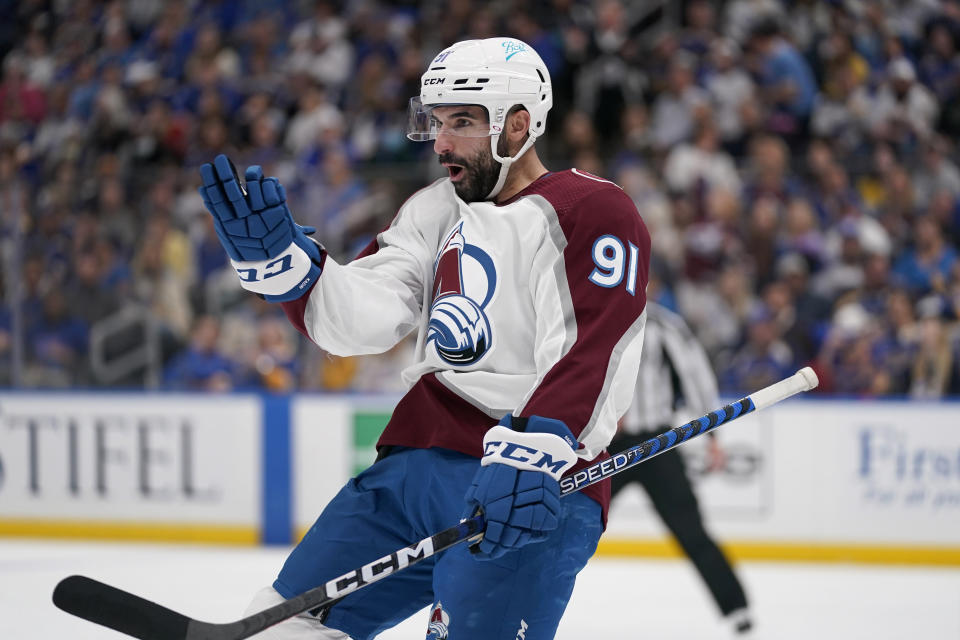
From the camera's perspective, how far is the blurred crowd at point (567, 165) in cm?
590

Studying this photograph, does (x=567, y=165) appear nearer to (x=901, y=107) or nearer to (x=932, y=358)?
(x=901, y=107)

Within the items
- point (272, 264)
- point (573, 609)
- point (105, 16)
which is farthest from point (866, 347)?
point (105, 16)

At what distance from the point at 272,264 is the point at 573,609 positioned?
2871mm

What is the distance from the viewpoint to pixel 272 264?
1997 millimetres

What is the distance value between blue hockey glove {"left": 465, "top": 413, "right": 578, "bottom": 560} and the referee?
2.22 metres

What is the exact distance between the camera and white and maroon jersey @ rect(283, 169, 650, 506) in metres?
1.96

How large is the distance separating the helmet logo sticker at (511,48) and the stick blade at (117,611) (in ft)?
3.59

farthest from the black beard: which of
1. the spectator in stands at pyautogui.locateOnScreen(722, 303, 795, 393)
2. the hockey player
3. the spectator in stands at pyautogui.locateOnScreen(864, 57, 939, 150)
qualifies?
the spectator in stands at pyautogui.locateOnScreen(864, 57, 939, 150)

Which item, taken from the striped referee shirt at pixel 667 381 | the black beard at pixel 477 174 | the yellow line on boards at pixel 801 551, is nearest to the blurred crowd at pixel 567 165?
the yellow line on boards at pixel 801 551

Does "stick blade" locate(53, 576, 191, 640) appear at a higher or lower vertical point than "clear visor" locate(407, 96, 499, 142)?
lower

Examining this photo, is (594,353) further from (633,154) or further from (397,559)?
(633,154)

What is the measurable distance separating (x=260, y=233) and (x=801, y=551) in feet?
13.7

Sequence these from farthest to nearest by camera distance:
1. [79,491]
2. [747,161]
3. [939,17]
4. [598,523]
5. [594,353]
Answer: [939,17] < [747,161] < [79,491] < [598,523] < [594,353]

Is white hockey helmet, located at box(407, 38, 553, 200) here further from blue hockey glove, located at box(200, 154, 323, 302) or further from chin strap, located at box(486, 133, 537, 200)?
blue hockey glove, located at box(200, 154, 323, 302)
